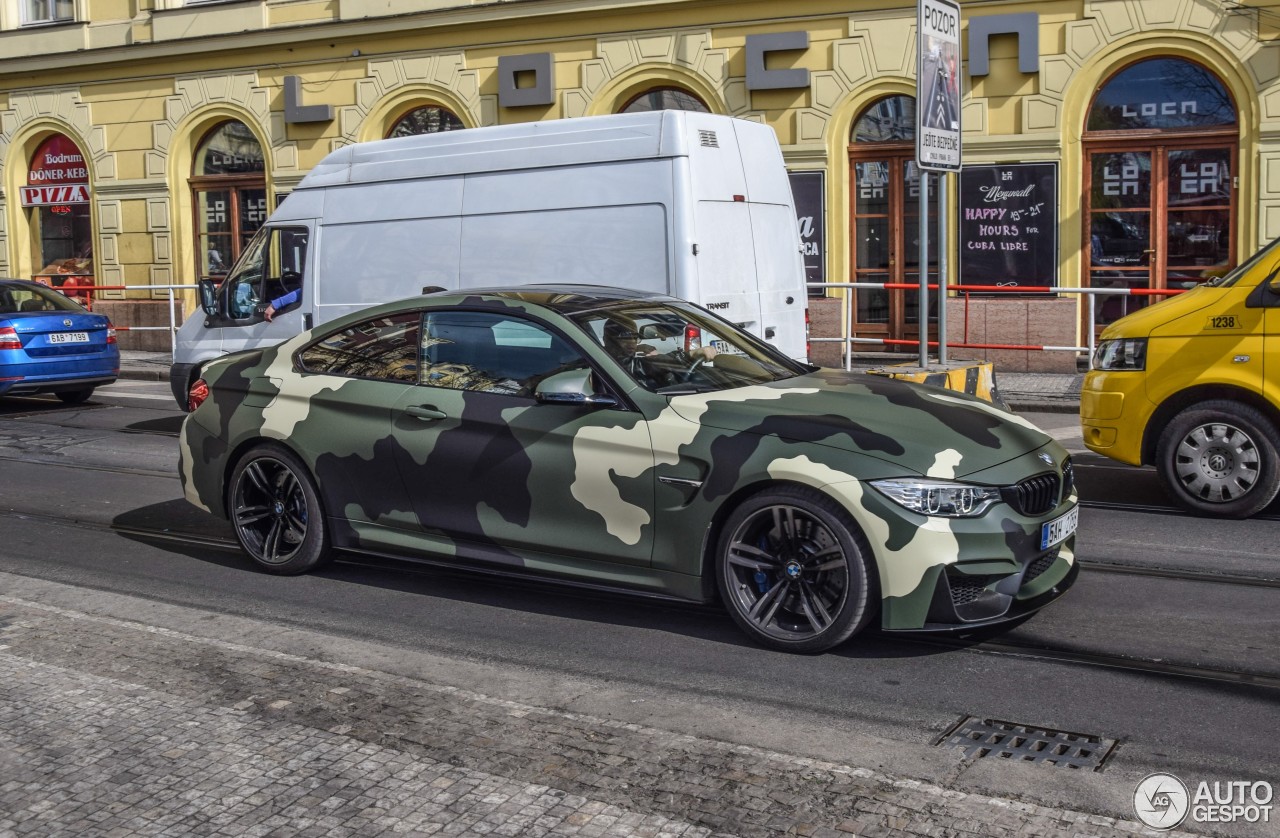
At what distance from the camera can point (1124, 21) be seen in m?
17.0

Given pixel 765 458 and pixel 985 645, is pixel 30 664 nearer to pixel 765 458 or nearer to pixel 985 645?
pixel 765 458

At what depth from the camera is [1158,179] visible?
56.1ft

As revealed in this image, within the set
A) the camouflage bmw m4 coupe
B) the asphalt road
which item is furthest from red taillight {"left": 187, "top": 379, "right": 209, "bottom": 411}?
the asphalt road

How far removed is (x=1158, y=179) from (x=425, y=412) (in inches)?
506

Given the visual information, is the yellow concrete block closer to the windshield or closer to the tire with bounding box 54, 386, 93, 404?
the windshield

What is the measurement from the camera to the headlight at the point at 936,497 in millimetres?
5559

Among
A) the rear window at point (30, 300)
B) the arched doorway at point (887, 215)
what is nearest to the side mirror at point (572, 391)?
the rear window at point (30, 300)

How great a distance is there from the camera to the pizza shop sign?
25.3m

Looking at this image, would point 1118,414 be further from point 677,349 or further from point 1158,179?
point 1158,179

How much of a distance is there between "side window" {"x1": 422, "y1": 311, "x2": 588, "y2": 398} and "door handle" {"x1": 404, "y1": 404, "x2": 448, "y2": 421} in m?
0.14

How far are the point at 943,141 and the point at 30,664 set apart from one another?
24.6 ft

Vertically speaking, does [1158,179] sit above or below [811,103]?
below

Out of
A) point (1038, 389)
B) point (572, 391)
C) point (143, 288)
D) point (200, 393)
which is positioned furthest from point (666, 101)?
point (572, 391)

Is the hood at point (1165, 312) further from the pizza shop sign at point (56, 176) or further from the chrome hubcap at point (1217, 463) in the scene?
the pizza shop sign at point (56, 176)
